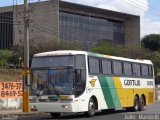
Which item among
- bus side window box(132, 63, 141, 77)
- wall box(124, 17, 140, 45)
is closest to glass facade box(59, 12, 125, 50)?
wall box(124, 17, 140, 45)

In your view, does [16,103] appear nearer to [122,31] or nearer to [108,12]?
[108,12]

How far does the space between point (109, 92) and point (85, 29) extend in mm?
105204

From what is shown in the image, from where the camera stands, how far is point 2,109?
102ft

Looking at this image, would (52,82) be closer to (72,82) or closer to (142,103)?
(72,82)

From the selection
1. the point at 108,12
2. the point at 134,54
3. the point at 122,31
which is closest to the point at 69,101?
the point at 134,54

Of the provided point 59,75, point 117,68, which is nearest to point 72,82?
point 59,75

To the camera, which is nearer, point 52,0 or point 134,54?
point 134,54

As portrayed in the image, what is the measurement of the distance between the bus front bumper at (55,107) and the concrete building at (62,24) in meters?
84.0

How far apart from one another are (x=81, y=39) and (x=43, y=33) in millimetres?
11733

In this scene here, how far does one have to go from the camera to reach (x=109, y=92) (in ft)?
87.1

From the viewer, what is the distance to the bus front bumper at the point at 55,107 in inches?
879

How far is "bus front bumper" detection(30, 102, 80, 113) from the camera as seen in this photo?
22.3 m

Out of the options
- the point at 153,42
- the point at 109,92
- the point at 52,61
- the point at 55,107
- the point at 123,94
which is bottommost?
the point at 55,107

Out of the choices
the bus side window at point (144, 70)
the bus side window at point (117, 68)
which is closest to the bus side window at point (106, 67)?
the bus side window at point (117, 68)
